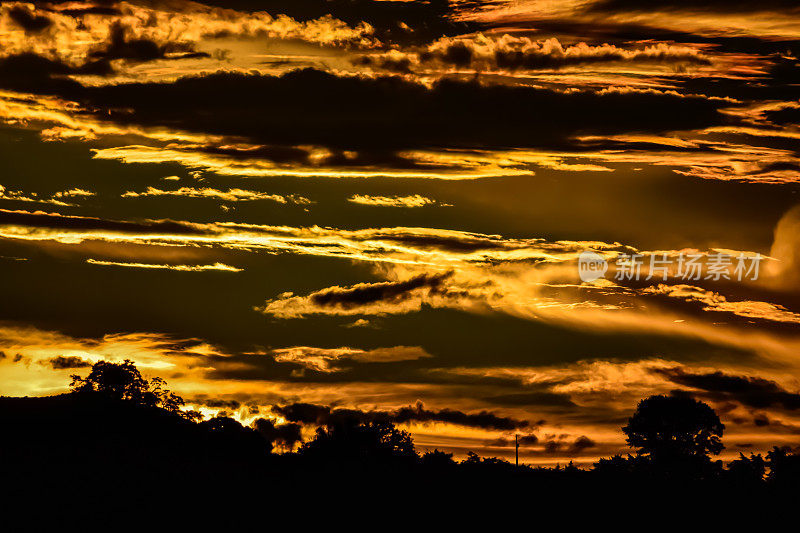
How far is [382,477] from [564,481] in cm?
1293

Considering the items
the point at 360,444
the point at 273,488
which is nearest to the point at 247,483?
the point at 273,488

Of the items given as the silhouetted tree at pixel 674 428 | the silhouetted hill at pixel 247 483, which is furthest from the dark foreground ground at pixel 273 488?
the silhouetted tree at pixel 674 428

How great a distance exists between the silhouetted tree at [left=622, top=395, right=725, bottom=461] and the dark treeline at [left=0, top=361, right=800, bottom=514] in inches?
4.4

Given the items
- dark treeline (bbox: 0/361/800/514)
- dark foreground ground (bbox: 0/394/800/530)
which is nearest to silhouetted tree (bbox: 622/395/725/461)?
dark treeline (bbox: 0/361/800/514)

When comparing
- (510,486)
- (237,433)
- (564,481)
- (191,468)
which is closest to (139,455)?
(191,468)

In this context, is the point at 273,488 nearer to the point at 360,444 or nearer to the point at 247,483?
the point at 247,483

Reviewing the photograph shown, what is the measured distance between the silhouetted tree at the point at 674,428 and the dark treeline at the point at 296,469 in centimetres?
11

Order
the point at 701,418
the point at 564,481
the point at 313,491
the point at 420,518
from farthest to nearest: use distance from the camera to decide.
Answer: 1. the point at 701,418
2. the point at 564,481
3. the point at 313,491
4. the point at 420,518

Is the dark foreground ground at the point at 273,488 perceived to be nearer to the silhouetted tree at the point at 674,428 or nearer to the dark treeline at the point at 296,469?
the dark treeline at the point at 296,469

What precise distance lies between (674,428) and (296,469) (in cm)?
4381

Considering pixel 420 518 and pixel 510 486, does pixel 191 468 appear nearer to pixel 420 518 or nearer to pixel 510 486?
pixel 420 518

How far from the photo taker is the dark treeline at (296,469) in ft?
175

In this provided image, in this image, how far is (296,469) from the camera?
70750 millimetres

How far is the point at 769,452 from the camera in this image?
90.1 meters
